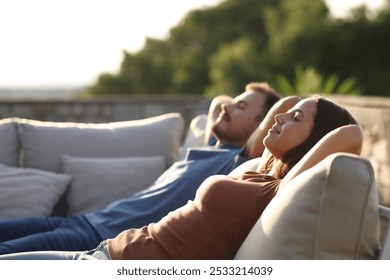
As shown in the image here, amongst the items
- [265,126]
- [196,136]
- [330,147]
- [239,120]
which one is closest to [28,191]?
[196,136]

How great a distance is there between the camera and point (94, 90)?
105 feet

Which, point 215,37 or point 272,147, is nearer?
point 272,147

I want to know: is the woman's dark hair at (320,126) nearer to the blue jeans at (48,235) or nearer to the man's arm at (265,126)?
the man's arm at (265,126)

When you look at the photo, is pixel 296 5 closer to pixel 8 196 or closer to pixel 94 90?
pixel 94 90

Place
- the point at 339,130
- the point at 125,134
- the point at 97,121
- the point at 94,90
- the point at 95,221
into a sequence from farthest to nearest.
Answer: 1. the point at 94,90
2. the point at 97,121
3. the point at 125,134
4. the point at 95,221
5. the point at 339,130

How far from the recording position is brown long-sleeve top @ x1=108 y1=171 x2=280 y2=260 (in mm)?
1697

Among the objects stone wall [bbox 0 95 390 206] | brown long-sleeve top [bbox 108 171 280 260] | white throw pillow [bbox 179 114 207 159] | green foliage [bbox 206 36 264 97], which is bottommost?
green foliage [bbox 206 36 264 97]

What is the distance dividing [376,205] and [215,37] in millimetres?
28419

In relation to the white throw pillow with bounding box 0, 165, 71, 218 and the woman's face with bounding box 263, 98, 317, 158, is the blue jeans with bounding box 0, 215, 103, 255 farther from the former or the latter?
the woman's face with bounding box 263, 98, 317, 158

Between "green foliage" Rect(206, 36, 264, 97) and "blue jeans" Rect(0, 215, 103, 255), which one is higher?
"blue jeans" Rect(0, 215, 103, 255)

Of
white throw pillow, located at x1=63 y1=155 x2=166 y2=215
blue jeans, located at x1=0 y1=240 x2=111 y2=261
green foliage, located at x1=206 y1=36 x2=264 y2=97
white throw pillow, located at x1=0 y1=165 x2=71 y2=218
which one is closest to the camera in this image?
blue jeans, located at x1=0 y1=240 x2=111 y2=261

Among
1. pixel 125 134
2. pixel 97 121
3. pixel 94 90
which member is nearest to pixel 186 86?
pixel 94 90

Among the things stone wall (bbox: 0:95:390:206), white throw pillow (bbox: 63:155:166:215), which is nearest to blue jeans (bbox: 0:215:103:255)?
white throw pillow (bbox: 63:155:166:215)

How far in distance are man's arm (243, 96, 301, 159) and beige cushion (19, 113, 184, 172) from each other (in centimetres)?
96
